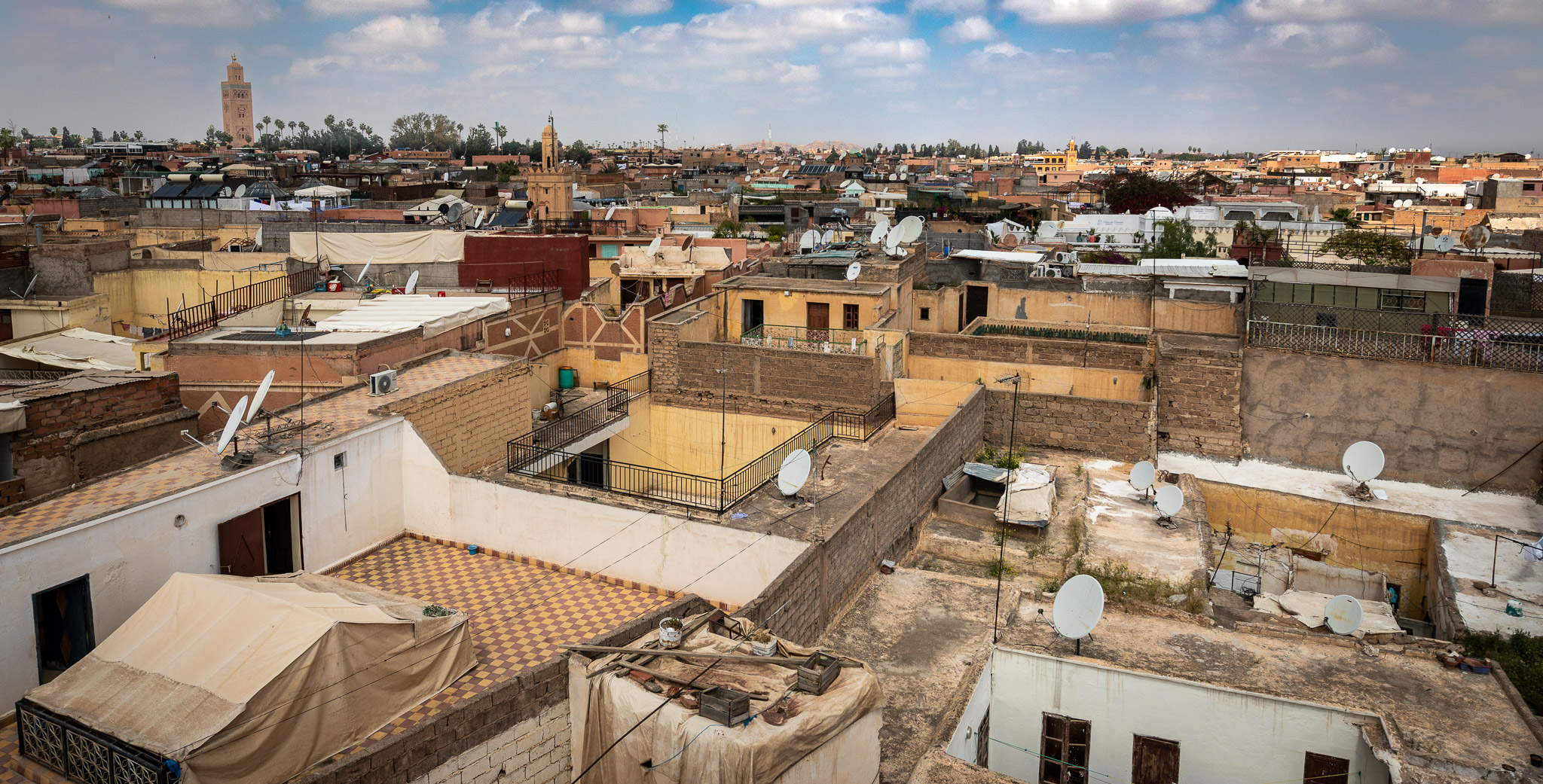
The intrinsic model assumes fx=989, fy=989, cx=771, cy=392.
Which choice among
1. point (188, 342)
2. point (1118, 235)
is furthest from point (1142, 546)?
point (1118, 235)

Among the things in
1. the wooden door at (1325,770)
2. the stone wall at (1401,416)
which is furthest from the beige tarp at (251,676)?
the stone wall at (1401,416)

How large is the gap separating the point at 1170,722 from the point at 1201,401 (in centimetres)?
1108

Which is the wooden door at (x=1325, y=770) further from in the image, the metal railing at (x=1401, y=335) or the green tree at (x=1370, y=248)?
the green tree at (x=1370, y=248)

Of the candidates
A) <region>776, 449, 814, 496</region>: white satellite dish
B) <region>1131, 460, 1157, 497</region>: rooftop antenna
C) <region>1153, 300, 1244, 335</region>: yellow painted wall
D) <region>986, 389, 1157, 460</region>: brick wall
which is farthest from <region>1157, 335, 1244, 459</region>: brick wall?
<region>776, 449, 814, 496</region>: white satellite dish

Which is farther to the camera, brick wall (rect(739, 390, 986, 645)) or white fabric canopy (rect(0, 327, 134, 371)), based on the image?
white fabric canopy (rect(0, 327, 134, 371))

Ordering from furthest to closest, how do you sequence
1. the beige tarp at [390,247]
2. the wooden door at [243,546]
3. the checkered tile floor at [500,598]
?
the beige tarp at [390,247] → the wooden door at [243,546] → the checkered tile floor at [500,598]

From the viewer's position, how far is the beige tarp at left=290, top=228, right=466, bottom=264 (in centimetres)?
2475

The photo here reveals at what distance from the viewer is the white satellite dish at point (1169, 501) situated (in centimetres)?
1519

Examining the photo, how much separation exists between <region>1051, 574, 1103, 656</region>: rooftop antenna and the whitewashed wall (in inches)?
15.8

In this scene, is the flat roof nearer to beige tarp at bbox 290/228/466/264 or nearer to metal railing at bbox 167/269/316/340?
metal railing at bbox 167/269/316/340

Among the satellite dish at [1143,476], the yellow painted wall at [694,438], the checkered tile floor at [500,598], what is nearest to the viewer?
the checkered tile floor at [500,598]

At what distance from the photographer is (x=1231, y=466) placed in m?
18.9

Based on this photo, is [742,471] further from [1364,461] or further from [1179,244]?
[1179,244]

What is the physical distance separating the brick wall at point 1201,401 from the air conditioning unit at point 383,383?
1421cm
